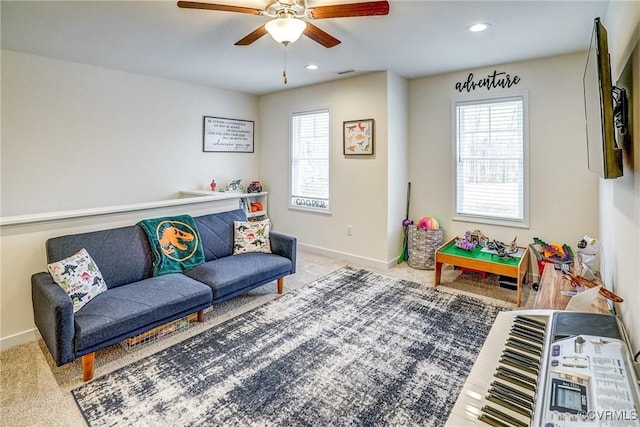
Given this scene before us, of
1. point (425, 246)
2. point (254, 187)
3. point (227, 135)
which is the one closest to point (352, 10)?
point (425, 246)

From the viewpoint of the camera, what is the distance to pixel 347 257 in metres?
4.87

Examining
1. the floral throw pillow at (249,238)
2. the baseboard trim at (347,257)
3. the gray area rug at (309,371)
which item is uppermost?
the floral throw pillow at (249,238)

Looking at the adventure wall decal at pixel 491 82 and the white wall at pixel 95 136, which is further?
the adventure wall decal at pixel 491 82

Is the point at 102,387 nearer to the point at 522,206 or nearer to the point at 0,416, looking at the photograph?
the point at 0,416

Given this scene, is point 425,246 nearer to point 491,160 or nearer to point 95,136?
point 491,160

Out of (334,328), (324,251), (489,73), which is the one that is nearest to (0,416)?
(334,328)

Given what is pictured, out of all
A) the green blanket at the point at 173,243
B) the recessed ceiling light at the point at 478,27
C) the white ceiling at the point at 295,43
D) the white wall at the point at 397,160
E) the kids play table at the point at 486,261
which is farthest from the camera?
the white wall at the point at 397,160

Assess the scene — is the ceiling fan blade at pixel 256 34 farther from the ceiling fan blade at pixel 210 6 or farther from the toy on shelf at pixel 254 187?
the toy on shelf at pixel 254 187

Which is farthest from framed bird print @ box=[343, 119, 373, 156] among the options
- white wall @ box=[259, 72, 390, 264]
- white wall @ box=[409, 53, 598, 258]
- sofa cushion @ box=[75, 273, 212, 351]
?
sofa cushion @ box=[75, 273, 212, 351]

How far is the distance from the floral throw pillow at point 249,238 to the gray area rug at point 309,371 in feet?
2.20

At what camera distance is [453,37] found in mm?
3080

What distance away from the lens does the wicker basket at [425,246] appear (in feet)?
14.4

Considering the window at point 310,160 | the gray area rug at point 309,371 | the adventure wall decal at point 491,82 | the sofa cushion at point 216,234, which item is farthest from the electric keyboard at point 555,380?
the window at point 310,160

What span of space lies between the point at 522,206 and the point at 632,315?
2.95 metres
